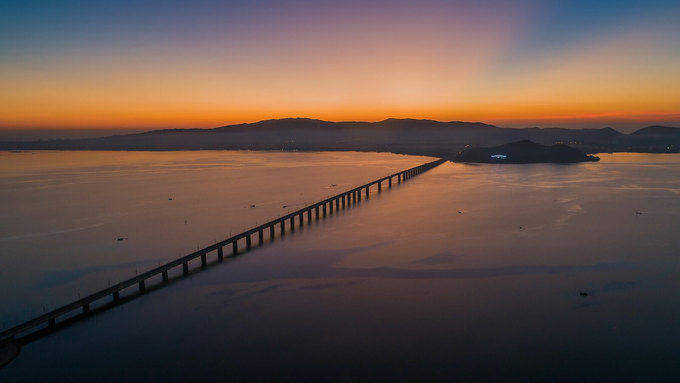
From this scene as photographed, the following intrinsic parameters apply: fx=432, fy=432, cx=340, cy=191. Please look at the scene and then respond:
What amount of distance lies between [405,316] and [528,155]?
102m

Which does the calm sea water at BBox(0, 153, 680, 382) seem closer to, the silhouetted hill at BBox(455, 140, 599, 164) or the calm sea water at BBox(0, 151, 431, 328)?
the calm sea water at BBox(0, 151, 431, 328)

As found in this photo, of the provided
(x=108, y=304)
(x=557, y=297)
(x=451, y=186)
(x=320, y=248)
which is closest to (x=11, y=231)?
(x=108, y=304)

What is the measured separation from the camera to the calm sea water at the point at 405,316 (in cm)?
1265

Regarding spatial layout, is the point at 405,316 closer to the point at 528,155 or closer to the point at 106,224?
the point at 106,224

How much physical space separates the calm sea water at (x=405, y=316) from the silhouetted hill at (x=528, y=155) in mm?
79568

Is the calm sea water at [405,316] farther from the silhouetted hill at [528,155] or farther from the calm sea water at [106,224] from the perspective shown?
the silhouetted hill at [528,155]

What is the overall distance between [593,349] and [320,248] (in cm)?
1603

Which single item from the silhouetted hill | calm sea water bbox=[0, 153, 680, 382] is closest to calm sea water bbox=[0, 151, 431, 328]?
calm sea water bbox=[0, 153, 680, 382]

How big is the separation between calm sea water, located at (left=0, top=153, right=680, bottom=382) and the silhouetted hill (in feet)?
261

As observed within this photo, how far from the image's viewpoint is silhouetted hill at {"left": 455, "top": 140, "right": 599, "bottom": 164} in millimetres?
104000

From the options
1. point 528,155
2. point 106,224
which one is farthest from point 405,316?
point 528,155

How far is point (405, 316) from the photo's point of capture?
15.9 m

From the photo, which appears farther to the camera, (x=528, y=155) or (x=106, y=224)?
(x=528, y=155)

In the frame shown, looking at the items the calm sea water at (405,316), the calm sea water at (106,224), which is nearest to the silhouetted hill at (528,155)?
the calm sea water at (106,224)
